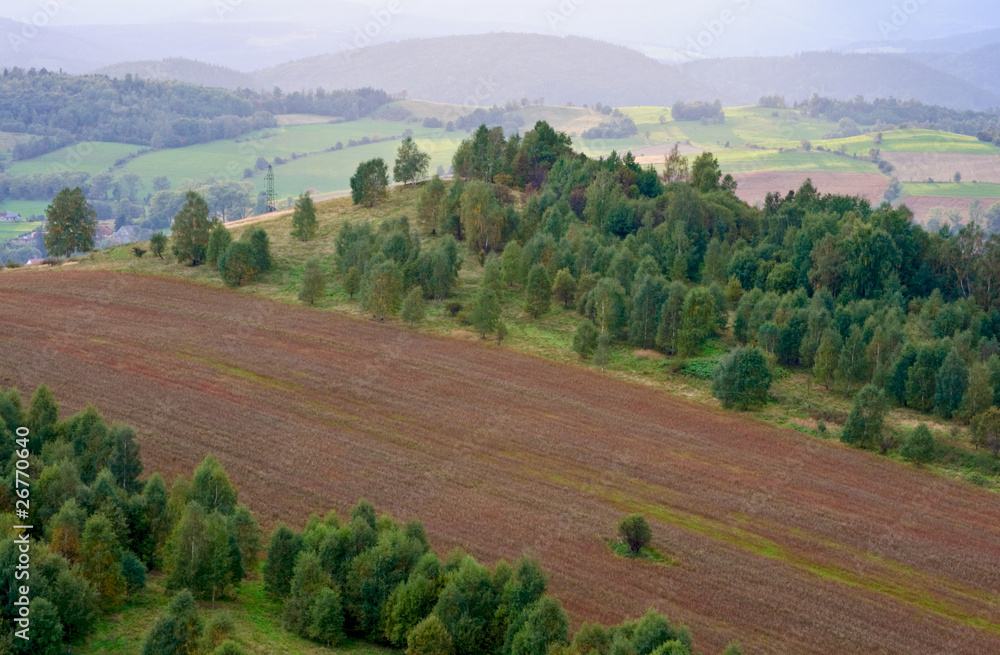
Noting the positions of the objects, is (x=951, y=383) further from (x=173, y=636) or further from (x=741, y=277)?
(x=173, y=636)

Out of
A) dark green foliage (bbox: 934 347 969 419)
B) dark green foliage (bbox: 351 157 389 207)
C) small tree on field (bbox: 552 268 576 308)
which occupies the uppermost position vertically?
Result: dark green foliage (bbox: 351 157 389 207)

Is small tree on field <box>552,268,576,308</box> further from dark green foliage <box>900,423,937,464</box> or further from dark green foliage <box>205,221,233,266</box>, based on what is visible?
dark green foliage <box>900,423,937,464</box>

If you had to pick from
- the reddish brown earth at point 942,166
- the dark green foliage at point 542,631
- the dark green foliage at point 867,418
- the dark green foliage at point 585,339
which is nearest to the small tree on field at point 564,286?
the dark green foliage at point 585,339

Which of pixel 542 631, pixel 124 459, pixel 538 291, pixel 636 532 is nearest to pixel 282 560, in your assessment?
pixel 124 459

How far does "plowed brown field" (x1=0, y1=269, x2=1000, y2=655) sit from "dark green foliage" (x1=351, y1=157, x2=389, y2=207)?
2990 cm

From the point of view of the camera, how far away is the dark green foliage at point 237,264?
75.0 metres

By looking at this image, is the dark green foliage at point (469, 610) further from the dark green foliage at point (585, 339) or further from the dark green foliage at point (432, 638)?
the dark green foliage at point (585, 339)

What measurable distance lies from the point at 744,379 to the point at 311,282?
33745mm

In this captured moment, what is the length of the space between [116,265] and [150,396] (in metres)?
29.9

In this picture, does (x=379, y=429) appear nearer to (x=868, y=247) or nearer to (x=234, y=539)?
(x=234, y=539)

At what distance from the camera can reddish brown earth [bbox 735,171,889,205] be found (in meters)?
147

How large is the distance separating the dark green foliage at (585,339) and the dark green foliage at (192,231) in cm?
3420

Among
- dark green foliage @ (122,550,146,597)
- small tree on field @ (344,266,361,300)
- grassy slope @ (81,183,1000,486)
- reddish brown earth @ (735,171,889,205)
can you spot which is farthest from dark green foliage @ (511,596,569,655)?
reddish brown earth @ (735,171,889,205)

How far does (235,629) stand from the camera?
30.2 m
